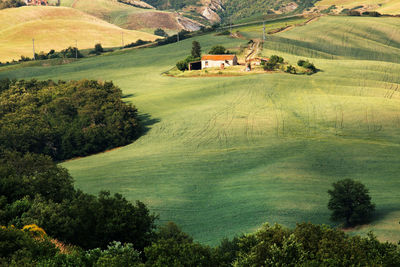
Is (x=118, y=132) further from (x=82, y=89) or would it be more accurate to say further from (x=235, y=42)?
(x=235, y=42)

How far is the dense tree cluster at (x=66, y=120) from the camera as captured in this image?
88188mm

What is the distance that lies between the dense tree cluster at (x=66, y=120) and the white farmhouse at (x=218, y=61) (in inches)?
943

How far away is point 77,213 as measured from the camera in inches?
1613

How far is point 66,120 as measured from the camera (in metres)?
96.4

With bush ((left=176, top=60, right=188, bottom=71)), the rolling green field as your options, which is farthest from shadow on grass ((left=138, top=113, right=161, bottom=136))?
bush ((left=176, top=60, right=188, bottom=71))

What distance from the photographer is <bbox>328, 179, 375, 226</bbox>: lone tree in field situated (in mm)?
52906

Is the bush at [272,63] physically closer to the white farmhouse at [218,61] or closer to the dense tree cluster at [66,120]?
the white farmhouse at [218,61]

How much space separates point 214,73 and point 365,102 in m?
35.6

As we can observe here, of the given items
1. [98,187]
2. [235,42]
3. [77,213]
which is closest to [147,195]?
[98,187]

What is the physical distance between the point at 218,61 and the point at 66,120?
41167 mm

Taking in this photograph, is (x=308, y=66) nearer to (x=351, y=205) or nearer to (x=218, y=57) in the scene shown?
(x=218, y=57)

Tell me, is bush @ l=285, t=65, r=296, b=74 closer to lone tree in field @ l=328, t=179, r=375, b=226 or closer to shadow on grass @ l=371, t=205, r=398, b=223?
lone tree in field @ l=328, t=179, r=375, b=226

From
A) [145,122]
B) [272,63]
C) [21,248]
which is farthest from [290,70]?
[21,248]

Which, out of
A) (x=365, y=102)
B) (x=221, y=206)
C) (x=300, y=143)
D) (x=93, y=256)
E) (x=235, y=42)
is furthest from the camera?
(x=235, y=42)
